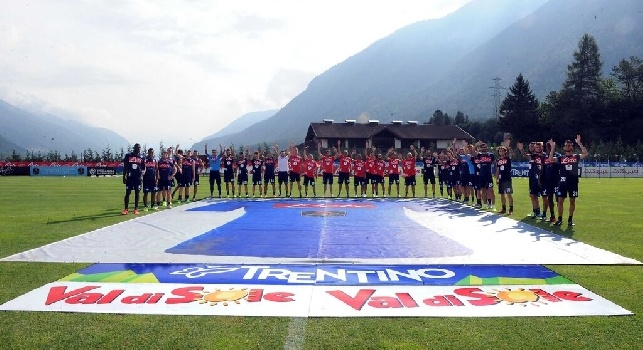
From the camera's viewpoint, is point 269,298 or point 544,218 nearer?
point 269,298

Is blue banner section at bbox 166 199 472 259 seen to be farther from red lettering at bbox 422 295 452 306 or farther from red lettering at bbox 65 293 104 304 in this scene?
red lettering at bbox 65 293 104 304

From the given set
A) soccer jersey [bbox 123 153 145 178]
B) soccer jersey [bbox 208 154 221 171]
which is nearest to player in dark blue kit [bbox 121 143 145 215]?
soccer jersey [bbox 123 153 145 178]

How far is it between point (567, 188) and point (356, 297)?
30.0 ft

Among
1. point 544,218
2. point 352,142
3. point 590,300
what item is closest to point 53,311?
point 590,300

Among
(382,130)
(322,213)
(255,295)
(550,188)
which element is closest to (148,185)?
(322,213)

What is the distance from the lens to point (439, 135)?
8969 cm

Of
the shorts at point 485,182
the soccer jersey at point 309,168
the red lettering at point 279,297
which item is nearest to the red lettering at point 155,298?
the red lettering at point 279,297

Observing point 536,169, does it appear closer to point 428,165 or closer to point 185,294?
point 428,165

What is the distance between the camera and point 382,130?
8638cm

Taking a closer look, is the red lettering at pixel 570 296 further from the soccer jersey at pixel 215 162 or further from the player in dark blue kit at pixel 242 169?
the soccer jersey at pixel 215 162

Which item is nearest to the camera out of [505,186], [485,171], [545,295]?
[545,295]

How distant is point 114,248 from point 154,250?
830 mm

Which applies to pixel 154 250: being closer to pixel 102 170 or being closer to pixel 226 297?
pixel 226 297

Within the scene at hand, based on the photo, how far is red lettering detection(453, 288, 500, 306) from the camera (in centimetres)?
629
